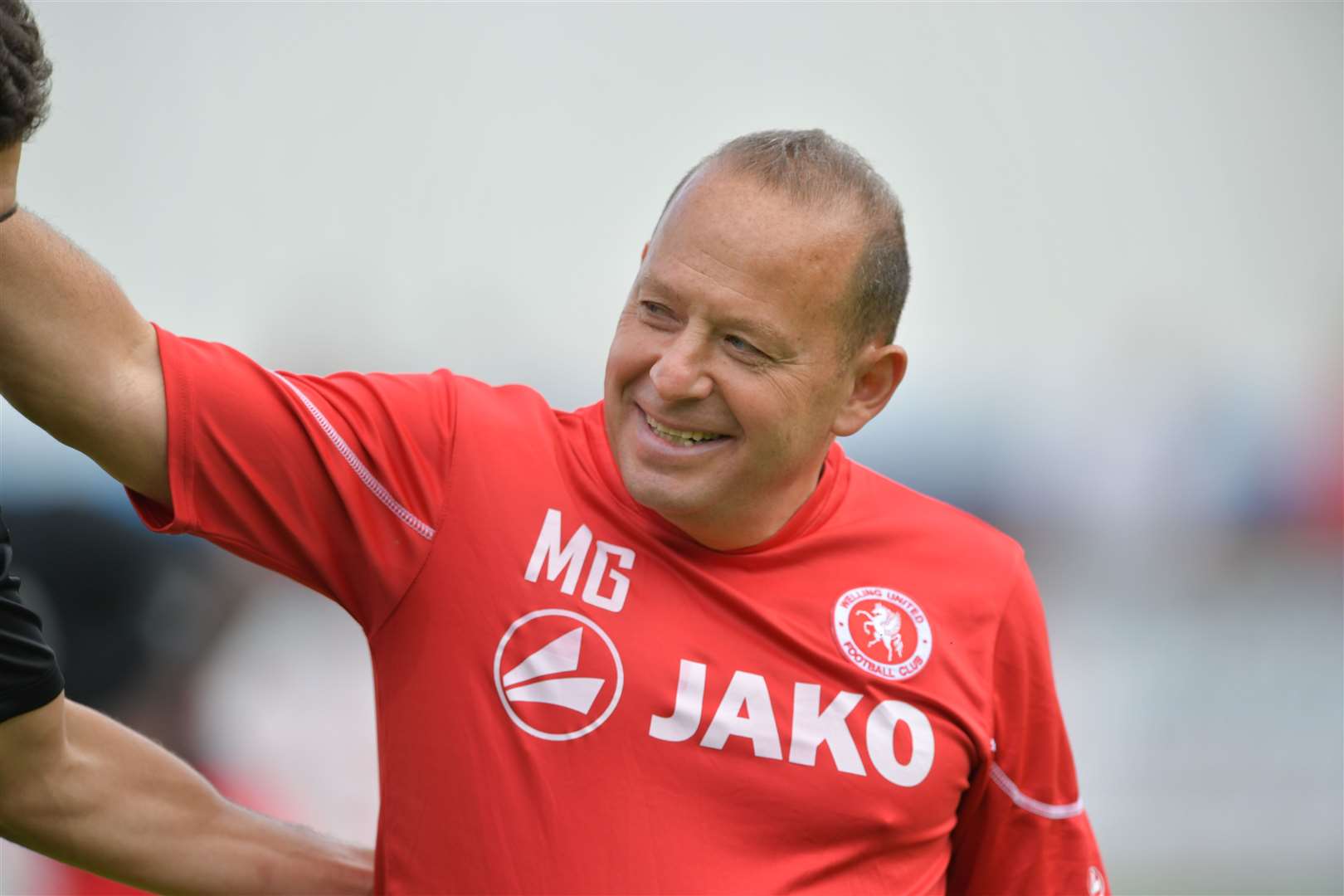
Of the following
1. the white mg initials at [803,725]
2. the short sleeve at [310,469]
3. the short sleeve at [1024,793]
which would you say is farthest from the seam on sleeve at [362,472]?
the short sleeve at [1024,793]

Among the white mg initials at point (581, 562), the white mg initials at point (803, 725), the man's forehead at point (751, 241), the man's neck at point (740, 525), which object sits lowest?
the white mg initials at point (803, 725)

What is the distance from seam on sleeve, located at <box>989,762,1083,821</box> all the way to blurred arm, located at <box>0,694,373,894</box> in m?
1.00

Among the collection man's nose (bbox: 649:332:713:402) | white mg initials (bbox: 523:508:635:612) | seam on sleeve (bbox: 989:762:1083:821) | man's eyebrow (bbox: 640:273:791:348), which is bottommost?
seam on sleeve (bbox: 989:762:1083:821)

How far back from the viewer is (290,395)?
173 cm

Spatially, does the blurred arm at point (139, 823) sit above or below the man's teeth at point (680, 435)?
below

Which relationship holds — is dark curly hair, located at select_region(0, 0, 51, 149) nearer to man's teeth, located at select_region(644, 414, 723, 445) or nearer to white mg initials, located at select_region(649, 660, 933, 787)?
man's teeth, located at select_region(644, 414, 723, 445)

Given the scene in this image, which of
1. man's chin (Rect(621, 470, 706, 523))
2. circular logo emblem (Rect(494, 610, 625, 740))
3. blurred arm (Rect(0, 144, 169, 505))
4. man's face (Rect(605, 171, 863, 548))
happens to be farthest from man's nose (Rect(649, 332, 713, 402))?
blurred arm (Rect(0, 144, 169, 505))

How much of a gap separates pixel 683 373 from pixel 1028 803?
2.94 feet

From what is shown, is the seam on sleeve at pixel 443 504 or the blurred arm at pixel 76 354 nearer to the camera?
the blurred arm at pixel 76 354

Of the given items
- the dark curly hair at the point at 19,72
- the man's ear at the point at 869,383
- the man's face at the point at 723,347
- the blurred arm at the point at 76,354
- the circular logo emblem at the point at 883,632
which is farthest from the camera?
the man's ear at the point at 869,383

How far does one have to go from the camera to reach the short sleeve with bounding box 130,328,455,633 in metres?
Answer: 1.66

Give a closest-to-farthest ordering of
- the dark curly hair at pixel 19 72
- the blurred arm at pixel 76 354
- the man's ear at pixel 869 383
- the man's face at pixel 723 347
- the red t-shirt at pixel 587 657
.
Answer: the dark curly hair at pixel 19 72 < the blurred arm at pixel 76 354 < the red t-shirt at pixel 587 657 < the man's face at pixel 723 347 < the man's ear at pixel 869 383

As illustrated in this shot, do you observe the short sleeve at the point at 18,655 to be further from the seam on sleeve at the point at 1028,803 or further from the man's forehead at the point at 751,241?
the seam on sleeve at the point at 1028,803

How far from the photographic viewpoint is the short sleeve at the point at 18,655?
1.78 meters
